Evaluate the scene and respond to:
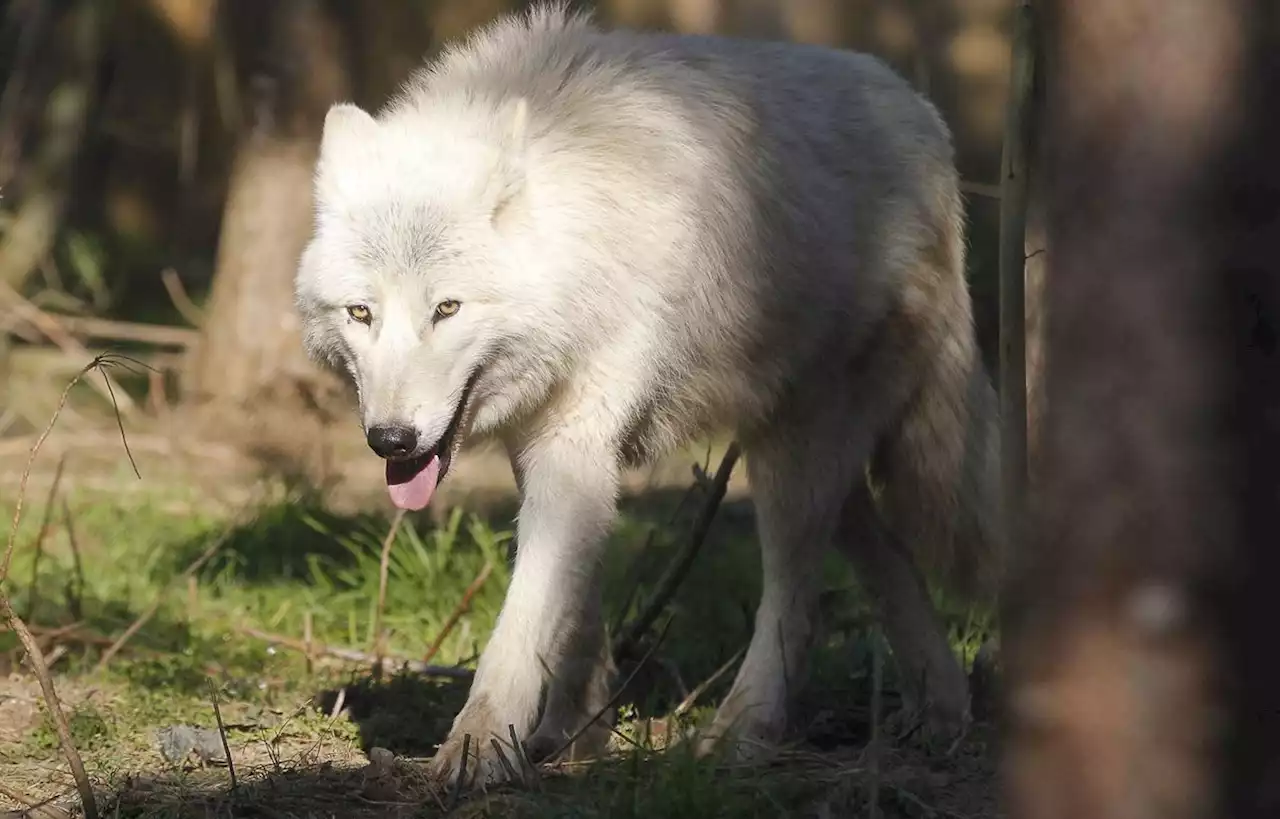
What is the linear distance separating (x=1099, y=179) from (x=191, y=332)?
771 cm

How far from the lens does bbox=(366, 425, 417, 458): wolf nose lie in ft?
12.0

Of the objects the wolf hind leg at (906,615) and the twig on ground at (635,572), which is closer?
the wolf hind leg at (906,615)

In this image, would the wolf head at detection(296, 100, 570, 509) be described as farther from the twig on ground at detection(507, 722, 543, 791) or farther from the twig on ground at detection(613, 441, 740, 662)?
the twig on ground at detection(613, 441, 740, 662)

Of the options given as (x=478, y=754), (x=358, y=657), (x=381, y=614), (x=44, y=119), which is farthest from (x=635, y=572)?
(x=44, y=119)

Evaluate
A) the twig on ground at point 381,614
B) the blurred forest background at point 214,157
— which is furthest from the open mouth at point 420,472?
the blurred forest background at point 214,157

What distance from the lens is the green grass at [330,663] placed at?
3451 millimetres

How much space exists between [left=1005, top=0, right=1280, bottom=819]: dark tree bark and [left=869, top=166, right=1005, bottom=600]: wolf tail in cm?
288

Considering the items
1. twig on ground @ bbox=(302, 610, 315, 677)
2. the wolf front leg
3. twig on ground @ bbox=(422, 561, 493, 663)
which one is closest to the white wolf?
the wolf front leg

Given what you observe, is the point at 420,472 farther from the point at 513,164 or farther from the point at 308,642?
the point at 308,642

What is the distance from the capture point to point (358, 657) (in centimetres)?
488

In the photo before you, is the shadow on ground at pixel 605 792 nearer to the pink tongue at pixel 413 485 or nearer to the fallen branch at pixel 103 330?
the pink tongue at pixel 413 485

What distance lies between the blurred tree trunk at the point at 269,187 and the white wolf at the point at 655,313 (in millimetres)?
3633

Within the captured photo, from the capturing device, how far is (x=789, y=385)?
434 cm

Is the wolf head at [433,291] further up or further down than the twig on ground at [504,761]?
further up
